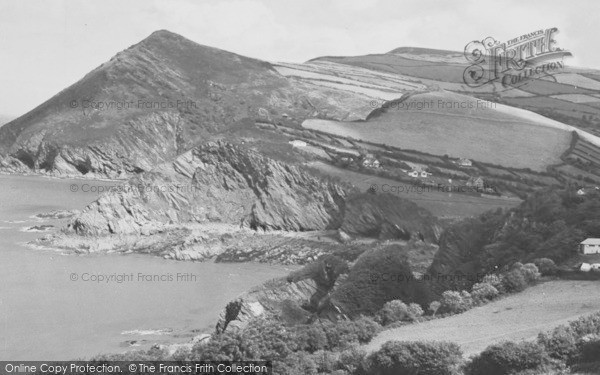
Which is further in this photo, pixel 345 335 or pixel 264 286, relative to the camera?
pixel 264 286

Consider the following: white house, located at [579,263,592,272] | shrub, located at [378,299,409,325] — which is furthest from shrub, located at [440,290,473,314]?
white house, located at [579,263,592,272]

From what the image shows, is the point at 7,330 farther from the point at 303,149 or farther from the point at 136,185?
the point at 303,149

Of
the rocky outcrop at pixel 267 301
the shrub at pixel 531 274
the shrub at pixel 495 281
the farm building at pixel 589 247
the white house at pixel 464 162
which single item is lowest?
the white house at pixel 464 162

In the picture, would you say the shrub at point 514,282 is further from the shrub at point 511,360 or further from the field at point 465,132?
the field at point 465,132

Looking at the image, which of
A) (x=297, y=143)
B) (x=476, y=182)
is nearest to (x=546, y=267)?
(x=476, y=182)

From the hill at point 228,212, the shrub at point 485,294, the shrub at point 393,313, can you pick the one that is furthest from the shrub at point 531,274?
the hill at point 228,212

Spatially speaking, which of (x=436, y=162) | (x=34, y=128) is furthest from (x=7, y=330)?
(x=34, y=128)
